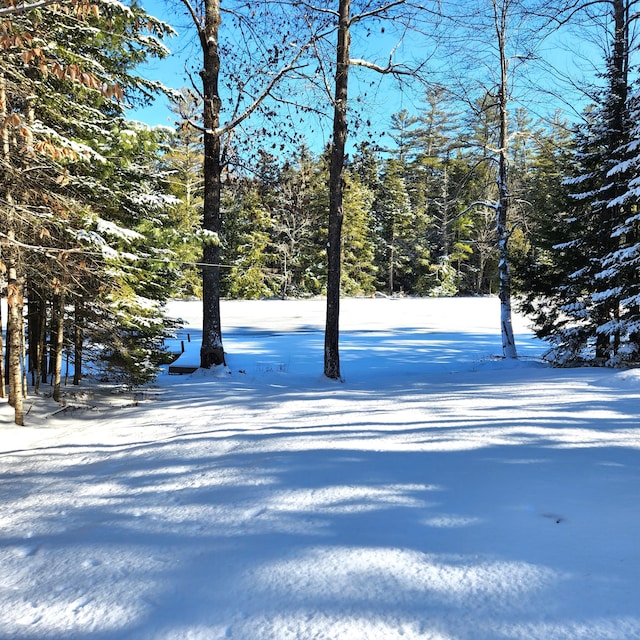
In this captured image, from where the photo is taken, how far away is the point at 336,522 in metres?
2.43

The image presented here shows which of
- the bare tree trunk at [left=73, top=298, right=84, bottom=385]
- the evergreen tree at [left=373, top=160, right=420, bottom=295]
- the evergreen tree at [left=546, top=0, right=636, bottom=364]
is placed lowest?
the bare tree trunk at [left=73, top=298, right=84, bottom=385]

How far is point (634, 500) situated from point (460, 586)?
1.27 m

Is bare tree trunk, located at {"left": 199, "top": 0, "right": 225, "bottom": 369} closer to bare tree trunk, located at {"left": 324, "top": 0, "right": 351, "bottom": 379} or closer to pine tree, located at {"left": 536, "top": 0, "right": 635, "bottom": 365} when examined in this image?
bare tree trunk, located at {"left": 324, "top": 0, "right": 351, "bottom": 379}

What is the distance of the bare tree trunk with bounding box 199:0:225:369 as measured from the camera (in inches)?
371

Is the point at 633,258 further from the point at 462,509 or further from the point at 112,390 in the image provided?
the point at 112,390

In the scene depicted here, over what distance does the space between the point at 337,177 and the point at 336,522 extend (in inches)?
321

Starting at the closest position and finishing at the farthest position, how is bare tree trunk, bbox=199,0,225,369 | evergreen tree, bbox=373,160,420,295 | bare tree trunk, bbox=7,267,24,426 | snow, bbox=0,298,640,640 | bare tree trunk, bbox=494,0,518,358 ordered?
snow, bbox=0,298,640,640 < bare tree trunk, bbox=7,267,24,426 < bare tree trunk, bbox=199,0,225,369 < bare tree trunk, bbox=494,0,518,358 < evergreen tree, bbox=373,160,420,295

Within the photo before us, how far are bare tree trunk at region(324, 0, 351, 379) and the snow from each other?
4.28 meters

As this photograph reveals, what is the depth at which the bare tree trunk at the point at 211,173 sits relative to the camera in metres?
9.43

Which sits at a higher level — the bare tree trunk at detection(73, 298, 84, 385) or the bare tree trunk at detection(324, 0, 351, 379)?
the bare tree trunk at detection(324, 0, 351, 379)

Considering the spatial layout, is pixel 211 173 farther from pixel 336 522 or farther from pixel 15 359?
pixel 336 522

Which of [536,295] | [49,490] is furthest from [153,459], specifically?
[536,295]

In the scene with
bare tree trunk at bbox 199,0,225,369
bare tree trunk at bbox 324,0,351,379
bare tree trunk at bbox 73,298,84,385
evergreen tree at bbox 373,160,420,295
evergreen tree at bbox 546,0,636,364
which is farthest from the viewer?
evergreen tree at bbox 373,160,420,295

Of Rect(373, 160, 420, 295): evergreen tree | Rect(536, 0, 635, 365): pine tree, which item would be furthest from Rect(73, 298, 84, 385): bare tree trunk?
Rect(373, 160, 420, 295): evergreen tree
